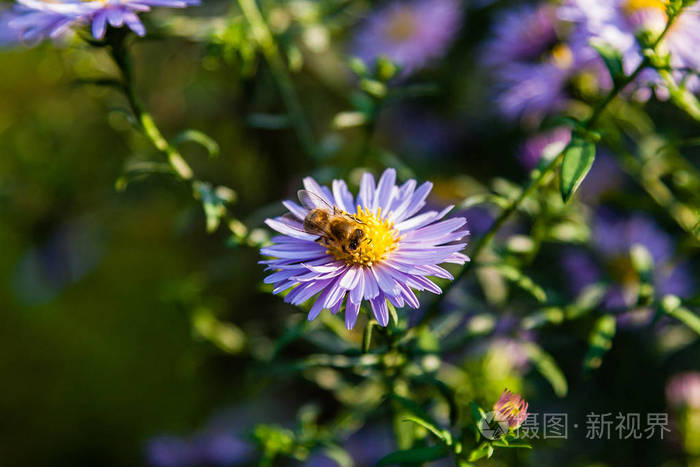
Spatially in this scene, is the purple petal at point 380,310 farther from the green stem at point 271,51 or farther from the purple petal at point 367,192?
the green stem at point 271,51

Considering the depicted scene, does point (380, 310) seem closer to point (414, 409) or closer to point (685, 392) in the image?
point (414, 409)

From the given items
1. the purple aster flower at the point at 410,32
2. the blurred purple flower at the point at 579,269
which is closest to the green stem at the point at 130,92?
the purple aster flower at the point at 410,32

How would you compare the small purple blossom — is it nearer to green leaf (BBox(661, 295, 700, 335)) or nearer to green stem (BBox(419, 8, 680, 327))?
green stem (BBox(419, 8, 680, 327))

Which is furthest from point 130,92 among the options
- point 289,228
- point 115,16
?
point 289,228

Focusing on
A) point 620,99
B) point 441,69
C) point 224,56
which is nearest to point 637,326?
point 620,99

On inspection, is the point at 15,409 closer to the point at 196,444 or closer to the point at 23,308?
the point at 23,308

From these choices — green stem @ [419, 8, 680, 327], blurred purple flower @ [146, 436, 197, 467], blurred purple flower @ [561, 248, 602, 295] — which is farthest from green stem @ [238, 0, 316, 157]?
blurred purple flower @ [146, 436, 197, 467]
